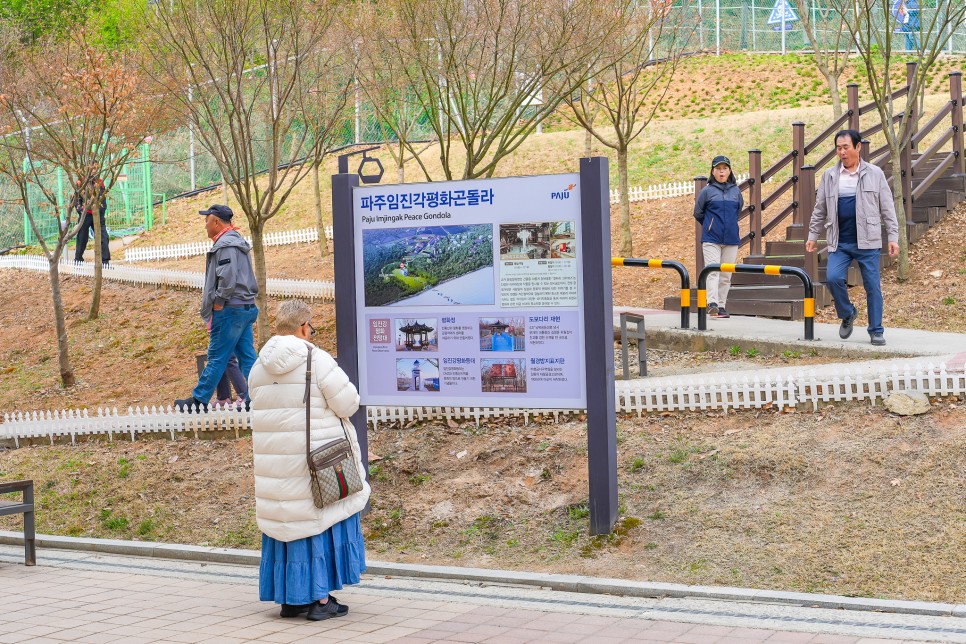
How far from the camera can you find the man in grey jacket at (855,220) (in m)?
10.2

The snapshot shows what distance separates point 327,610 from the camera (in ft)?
20.6

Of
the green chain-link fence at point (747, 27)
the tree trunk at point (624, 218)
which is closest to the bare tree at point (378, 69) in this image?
the tree trunk at point (624, 218)

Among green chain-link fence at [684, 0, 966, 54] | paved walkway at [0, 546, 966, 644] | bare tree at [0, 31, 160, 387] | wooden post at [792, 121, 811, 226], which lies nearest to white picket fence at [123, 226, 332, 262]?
bare tree at [0, 31, 160, 387]

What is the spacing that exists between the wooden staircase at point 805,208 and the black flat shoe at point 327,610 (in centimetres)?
833

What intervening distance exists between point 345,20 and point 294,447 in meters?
10.3

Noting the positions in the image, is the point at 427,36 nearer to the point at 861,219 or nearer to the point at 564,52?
the point at 564,52

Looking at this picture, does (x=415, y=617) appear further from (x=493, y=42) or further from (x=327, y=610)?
(x=493, y=42)

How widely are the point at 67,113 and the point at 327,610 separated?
12847 mm

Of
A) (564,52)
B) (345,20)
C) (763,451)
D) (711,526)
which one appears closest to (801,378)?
(763,451)

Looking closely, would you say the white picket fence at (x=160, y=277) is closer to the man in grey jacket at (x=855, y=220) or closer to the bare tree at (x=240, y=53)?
the bare tree at (x=240, y=53)

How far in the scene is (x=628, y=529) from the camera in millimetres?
7473

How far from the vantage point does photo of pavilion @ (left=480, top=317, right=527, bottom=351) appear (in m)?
7.57

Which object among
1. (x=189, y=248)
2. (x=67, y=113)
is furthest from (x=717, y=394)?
(x=189, y=248)

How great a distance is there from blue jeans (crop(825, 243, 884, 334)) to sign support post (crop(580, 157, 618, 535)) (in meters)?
3.82
